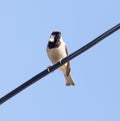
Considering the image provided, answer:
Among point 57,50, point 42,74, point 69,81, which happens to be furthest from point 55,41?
point 42,74

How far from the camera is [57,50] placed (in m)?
8.96

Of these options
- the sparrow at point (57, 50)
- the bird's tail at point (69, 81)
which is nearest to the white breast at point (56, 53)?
the sparrow at point (57, 50)

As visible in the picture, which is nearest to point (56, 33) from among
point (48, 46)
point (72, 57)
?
point (48, 46)

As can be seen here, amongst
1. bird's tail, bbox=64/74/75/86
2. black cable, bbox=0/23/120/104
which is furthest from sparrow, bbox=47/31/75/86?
black cable, bbox=0/23/120/104

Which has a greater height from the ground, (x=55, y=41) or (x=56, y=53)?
(x=55, y=41)

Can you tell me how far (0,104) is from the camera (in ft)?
13.8

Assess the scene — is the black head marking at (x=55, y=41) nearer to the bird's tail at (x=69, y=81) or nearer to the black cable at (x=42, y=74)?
the bird's tail at (x=69, y=81)

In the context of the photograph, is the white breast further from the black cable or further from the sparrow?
the black cable

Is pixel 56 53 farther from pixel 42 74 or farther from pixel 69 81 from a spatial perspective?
pixel 42 74

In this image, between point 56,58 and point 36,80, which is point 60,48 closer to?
point 56,58

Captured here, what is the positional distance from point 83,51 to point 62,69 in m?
5.37

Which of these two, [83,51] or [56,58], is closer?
[83,51]

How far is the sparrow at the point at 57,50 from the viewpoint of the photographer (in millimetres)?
8930

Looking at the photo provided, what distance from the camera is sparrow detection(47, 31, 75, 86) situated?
8.93m
